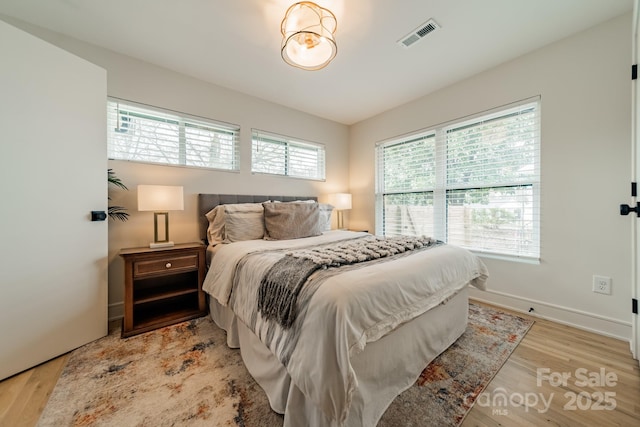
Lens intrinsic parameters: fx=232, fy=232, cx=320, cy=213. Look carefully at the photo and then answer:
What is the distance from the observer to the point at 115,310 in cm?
226

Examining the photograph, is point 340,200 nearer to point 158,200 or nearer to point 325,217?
point 325,217

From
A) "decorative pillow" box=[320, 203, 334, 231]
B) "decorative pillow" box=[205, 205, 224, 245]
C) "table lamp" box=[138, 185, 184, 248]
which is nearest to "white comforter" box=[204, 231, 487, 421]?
"decorative pillow" box=[205, 205, 224, 245]

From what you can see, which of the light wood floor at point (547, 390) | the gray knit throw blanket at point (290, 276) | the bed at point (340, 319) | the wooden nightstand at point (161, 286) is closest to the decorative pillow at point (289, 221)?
the bed at point (340, 319)

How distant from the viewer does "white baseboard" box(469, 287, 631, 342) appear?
189 cm

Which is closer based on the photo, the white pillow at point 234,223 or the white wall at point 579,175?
the white wall at point 579,175

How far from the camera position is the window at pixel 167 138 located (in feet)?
7.60

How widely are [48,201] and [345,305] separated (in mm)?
2194

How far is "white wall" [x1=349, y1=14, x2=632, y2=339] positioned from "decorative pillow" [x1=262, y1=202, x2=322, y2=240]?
6.90ft

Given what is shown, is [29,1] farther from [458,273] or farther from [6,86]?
[458,273]

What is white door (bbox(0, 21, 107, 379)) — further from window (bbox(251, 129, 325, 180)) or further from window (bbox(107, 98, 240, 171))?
window (bbox(251, 129, 325, 180))

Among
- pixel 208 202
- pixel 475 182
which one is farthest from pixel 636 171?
pixel 208 202

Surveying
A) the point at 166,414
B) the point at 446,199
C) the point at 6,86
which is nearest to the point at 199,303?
the point at 166,414

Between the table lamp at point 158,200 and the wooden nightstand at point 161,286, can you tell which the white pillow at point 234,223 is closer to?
the wooden nightstand at point 161,286

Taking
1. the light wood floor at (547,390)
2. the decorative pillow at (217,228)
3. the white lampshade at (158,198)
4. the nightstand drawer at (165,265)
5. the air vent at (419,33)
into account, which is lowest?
the light wood floor at (547,390)
